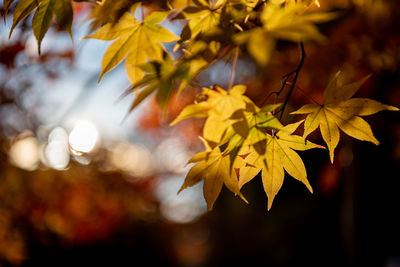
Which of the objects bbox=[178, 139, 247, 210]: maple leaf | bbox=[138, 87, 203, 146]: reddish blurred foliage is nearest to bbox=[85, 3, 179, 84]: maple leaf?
bbox=[178, 139, 247, 210]: maple leaf

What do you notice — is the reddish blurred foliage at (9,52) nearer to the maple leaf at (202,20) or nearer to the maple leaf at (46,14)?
the maple leaf at (46,14)

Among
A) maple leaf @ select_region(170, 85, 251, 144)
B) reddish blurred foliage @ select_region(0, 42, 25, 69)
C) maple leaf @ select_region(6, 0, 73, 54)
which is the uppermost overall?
maple leaf @ select_region(6, 0, 73, 54)

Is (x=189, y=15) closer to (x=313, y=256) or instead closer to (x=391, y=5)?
(x=391, y=5)

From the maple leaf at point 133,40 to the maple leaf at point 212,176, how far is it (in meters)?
0.26

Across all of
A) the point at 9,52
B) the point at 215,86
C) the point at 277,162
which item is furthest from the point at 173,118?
the point at 215,86

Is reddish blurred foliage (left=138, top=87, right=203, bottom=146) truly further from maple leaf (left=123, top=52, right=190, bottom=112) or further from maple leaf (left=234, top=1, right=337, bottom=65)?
maple leaf (left=234, top=1, right=337, bottom=65)

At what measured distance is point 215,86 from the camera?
0.69m

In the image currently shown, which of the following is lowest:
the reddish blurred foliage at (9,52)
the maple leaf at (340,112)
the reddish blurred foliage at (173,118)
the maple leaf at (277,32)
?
the reddish blurred foliage at (173,118)

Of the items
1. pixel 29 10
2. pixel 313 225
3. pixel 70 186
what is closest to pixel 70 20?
pixel 29 10

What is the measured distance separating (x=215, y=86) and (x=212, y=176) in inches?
8.9

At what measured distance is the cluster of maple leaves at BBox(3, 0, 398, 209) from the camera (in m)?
0.63

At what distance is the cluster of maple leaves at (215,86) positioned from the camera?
0.63 metres

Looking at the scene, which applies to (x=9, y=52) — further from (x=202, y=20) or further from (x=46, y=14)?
(x=202, y=20)

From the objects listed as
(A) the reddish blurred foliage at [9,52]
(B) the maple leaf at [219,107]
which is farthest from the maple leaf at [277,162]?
(A) the reddish blurred foliage at [9,52]
